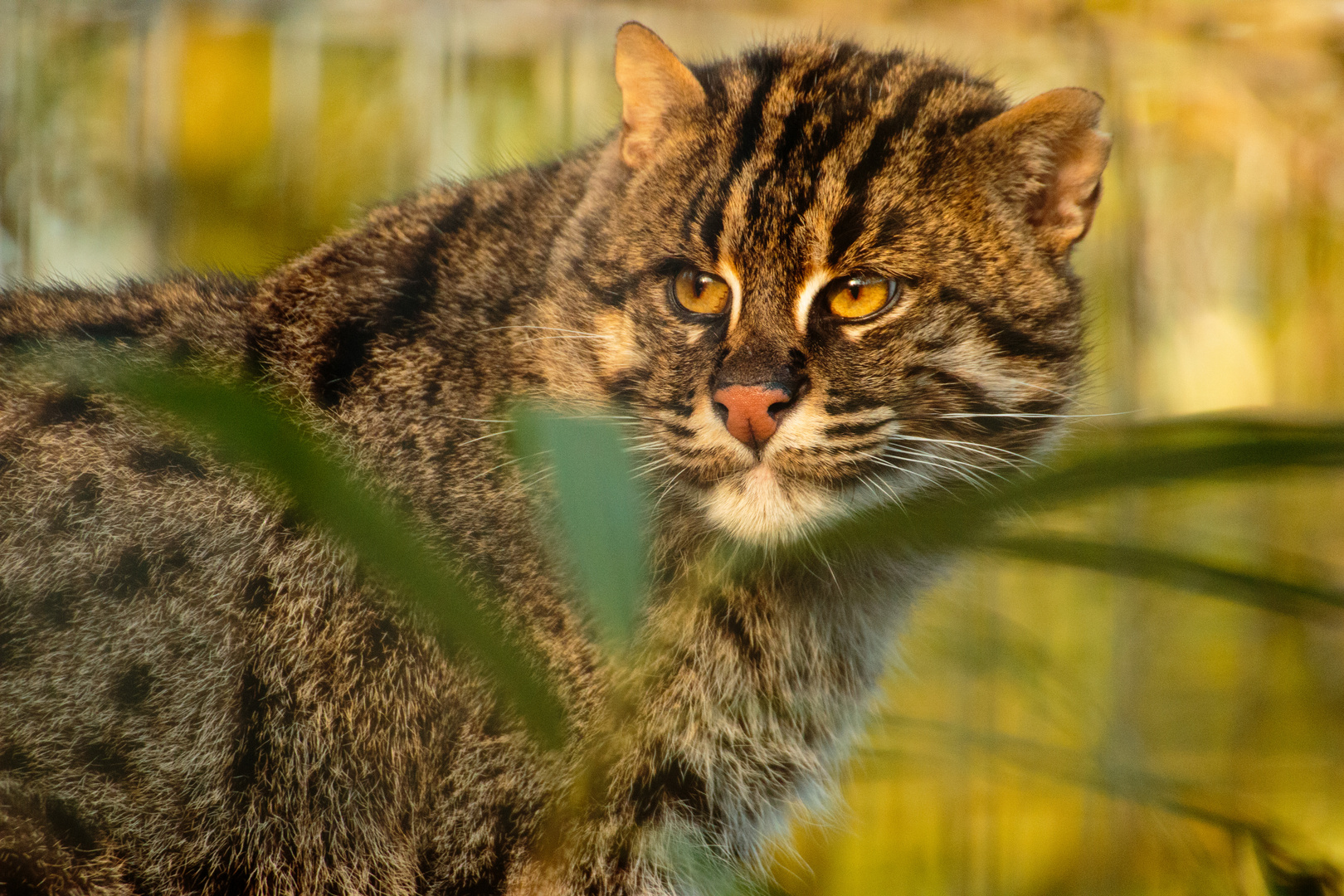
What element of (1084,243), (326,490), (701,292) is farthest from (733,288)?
(1084,243)

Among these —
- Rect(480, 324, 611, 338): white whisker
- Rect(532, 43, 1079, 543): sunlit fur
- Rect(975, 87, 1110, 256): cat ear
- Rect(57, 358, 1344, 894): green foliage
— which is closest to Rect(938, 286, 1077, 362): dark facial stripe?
Rect(532, 43, 1079, 543): sunlit fur

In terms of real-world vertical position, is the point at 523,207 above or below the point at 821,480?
above

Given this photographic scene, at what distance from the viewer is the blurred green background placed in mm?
1860

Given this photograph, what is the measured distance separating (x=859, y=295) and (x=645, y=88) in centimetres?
40

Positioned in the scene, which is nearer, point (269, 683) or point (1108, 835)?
point (269, 683)

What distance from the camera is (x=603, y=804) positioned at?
1.11 metres

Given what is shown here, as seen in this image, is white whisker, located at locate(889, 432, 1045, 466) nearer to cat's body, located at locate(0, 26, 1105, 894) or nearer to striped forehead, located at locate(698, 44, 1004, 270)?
cat's body, located at locate(0, 26, 1105, 894)

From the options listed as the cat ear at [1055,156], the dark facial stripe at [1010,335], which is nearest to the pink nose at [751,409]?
the dark facial stripe at [1010,335]

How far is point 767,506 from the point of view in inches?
42.7

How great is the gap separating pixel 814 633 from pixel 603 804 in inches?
13.2

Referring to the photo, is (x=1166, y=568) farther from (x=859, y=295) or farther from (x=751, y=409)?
(x=859, y=295)

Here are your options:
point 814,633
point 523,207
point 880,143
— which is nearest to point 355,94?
point 523,207

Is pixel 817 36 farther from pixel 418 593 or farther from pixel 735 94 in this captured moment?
pixel 418 593

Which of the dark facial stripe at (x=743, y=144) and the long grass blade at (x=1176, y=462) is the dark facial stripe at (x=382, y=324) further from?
the long grass blade at (x=1176, y=462)
